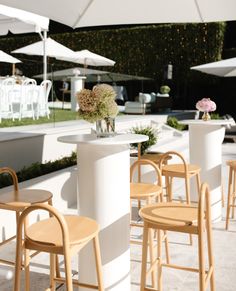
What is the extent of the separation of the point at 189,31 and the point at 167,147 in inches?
328

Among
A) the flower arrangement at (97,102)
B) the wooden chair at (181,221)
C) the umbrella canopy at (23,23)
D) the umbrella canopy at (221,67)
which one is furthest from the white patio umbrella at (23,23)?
the wooden chair at (181,221)

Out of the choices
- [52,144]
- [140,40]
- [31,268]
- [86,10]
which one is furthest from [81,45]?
[31,268]

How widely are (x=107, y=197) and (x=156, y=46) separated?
13.9m

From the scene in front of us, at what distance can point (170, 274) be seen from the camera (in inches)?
121

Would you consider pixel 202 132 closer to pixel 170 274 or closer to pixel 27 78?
pixel 170 274

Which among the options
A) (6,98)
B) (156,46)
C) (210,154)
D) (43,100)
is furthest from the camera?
(156,46)

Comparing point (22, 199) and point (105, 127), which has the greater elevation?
point (105, 127)

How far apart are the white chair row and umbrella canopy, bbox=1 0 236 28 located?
3158 millimetres

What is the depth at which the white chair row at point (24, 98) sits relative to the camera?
7168 mm

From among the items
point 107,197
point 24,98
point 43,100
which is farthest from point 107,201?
point 24,98

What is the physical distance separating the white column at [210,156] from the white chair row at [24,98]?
3545 millimetres

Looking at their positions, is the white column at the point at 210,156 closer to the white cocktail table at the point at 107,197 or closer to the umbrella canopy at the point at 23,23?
the white cocktail table at the point at 107,197

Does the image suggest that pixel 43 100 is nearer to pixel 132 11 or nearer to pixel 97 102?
pixel 132 11

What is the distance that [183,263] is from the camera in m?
3.31
